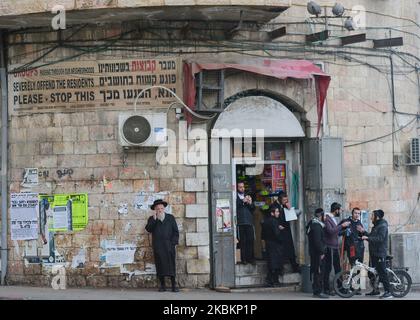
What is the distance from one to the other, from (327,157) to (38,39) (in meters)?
5.88

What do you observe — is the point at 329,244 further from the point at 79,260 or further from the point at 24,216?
the point at 24,216

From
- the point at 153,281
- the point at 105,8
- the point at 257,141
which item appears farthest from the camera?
the point at 257,141

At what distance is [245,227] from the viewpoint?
13.7m

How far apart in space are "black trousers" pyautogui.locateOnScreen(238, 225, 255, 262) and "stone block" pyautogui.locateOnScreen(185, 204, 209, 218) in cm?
90

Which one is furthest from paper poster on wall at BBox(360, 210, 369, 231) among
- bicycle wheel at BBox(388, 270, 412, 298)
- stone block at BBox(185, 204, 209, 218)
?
stone block at BBox(185, 204, 209, 218)

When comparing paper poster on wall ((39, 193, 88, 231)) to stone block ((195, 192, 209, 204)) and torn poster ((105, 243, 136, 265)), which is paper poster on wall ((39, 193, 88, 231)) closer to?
torn poster ((105, 243, 136, 265))

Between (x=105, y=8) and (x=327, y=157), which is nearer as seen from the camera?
(x=105, y=8)

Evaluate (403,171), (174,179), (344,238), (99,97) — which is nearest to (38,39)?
(99,97)

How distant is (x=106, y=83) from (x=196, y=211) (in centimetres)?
284

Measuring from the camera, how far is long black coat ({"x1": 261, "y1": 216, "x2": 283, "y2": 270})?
528 inches

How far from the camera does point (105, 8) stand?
12000mm

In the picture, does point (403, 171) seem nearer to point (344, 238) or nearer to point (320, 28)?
point (344, 238)

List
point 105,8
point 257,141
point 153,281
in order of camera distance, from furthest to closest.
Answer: point 257,141, point 153,281, point 105,8

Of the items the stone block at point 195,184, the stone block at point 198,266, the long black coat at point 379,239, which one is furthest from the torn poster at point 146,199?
the long black coat at point 379,239
